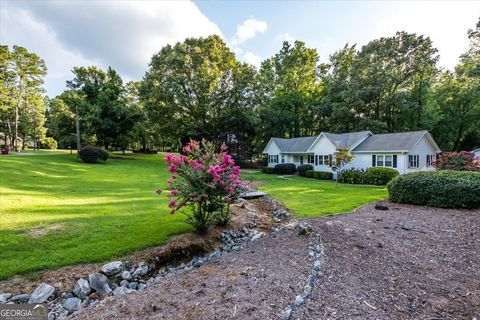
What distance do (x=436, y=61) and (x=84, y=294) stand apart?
126ft

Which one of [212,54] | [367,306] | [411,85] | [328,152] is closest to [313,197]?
[367,306]

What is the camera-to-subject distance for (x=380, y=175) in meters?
18.9

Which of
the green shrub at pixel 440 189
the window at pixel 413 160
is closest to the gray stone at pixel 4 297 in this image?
the green shrub at pixel 440 189

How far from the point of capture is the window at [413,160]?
67.4 feet

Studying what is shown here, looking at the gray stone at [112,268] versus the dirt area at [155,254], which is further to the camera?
the gray stone at [112,268]

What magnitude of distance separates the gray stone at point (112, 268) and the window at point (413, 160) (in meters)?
22.8

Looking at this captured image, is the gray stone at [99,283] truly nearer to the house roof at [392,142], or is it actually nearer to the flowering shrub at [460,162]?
the flowering shrub at [460,162]

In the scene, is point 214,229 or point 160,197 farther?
point 160,197

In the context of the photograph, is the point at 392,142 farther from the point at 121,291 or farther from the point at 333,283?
the point at 121,291

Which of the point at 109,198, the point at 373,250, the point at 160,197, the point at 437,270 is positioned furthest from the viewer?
the point at 160,197

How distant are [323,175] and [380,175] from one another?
508 cm

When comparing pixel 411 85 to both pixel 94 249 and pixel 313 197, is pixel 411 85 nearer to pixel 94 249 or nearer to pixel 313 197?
pixel 313 197

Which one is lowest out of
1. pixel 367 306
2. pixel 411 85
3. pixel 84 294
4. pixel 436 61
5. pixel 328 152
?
pixel 84 294

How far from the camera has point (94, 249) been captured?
562 cm
